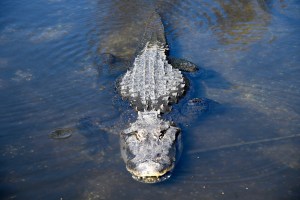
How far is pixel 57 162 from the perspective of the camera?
5520 millimetres

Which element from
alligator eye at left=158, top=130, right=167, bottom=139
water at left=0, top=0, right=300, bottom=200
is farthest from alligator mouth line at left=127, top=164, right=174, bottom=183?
alligator eye at left=158, top=130, right=167, bottom=139

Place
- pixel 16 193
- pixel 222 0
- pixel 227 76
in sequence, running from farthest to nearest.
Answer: pixel 222 0 → pixel 227 76 → pixel 16 193

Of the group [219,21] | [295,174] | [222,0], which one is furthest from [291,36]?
[295,174]

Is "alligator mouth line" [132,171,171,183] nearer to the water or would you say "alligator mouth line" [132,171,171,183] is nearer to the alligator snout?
the alligator snout

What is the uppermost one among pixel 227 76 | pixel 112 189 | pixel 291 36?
pixel 291 36

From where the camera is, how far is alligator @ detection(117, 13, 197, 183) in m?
4.88

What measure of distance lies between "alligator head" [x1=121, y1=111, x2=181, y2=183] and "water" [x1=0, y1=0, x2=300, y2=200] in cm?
25

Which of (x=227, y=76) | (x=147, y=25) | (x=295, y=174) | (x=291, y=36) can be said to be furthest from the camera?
(x=147, y=25)

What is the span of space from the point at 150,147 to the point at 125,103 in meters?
1.79

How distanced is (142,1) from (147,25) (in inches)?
100

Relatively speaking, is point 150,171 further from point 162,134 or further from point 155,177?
point 162,134

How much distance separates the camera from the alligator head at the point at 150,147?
4742 mm

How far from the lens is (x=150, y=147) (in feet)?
17.0

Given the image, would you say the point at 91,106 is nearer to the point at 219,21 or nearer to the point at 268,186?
the point at 268,186
